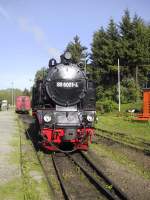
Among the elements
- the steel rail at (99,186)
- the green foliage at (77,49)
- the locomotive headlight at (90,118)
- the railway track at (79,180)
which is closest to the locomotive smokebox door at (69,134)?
the railway track at (79,180)

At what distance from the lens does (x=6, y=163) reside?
36.7 ft

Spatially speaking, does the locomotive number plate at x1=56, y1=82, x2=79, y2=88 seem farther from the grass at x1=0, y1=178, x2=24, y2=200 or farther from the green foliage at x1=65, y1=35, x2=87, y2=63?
the green foliage at x1=65, y1=35, x2=87, y2=63

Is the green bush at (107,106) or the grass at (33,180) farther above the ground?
the green bush at (107,106)

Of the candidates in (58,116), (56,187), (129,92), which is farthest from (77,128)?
(129,92)

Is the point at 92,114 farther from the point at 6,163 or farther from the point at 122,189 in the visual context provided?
the point at 122,189

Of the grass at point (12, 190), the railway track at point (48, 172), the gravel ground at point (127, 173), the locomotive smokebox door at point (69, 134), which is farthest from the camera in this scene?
the locomotive smokebox door at point (69, 134)

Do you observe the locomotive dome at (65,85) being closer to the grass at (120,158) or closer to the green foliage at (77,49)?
the grass at (120,158)

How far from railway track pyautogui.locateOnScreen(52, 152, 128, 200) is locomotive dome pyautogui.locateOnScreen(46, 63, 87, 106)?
7.76 ft

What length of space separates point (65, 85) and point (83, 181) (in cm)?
510

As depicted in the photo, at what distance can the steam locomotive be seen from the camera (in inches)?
507

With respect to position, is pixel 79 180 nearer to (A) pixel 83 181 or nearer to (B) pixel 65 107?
(A) pixel 83 181

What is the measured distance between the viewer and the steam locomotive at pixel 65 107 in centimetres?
1288

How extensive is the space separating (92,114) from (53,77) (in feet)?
6.65

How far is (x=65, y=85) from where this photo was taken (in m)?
13.6
